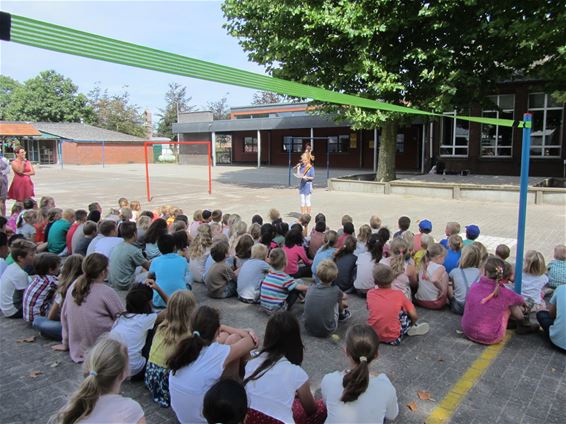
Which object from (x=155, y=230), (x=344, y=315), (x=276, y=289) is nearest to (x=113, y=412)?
(x=276, y=289)

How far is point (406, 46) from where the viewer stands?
1622 cm

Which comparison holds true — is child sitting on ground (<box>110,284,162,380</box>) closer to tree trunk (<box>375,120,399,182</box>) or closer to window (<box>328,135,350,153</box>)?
tree trunk (<box>375,120,399,182</box>)

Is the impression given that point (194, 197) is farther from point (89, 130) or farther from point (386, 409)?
point (89, 130)

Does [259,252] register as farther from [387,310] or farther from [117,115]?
[117,115]

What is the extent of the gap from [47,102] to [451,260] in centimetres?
6907

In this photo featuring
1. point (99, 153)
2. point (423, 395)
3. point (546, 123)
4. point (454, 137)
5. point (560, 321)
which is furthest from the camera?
point (99, 153)

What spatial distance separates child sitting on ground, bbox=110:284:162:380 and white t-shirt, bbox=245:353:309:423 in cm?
135

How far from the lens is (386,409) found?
113 inches

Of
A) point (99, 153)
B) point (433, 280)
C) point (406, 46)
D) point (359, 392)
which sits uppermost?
point (406, 46)

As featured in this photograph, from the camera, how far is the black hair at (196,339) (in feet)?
9.85

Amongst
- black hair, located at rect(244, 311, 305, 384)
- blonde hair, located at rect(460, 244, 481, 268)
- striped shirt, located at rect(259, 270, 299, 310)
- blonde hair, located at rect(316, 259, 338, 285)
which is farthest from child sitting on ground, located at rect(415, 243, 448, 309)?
black hair, located at rect(244, 311, 305, 384)

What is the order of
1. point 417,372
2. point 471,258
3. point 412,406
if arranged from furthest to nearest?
point 471,258
point 417,372
point 412,406

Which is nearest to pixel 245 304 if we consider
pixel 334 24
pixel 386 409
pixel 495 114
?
pixel 386 409

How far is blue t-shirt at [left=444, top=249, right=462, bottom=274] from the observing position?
20.2 feet
